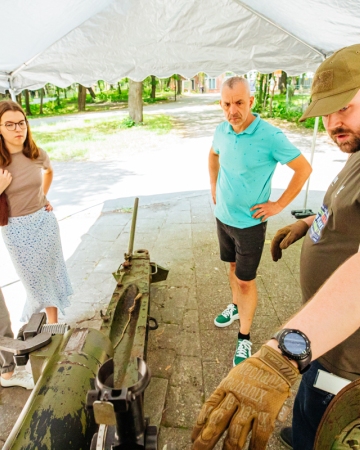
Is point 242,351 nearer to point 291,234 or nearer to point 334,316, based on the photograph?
point 291,234

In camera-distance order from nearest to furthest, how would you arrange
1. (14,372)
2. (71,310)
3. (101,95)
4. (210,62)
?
(14,372) < (71,310) < (210,62) < (101,95)

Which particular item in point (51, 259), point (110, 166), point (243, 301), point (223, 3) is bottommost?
point (110, 166)

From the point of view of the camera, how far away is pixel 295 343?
3.10 ft

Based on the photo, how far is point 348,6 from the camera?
2643mm

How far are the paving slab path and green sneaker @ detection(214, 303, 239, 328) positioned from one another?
0.06m

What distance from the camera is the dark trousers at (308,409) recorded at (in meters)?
1.41

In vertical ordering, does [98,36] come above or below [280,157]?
above

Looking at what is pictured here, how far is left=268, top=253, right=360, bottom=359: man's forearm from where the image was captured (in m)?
0.97

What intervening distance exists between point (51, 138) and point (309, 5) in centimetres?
1390

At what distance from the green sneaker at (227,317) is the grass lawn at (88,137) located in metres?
9.19

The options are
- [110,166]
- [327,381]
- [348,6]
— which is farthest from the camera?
[110,166]

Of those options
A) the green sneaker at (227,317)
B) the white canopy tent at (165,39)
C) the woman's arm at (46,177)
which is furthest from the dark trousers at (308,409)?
the white canopy tent at (165,39)

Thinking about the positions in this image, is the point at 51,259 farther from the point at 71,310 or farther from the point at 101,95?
the point at 101,95

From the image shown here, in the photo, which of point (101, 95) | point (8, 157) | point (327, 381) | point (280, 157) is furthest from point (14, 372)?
point (101, 95)
